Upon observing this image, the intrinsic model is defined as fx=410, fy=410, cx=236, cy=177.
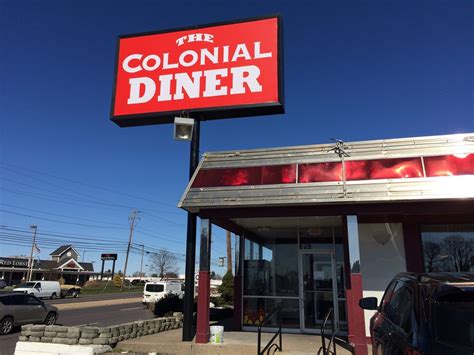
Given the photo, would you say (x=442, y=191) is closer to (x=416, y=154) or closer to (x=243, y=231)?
(x=416, y=154)

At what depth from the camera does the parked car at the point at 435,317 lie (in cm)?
355

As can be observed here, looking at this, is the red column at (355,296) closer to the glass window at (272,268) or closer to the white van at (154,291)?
the glass window at (272,268)

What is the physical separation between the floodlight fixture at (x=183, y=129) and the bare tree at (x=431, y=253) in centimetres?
705

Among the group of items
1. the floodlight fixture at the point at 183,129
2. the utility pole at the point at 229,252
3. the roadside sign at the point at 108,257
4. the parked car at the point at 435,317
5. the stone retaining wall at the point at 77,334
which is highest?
the roadside sign at the point at 108,257

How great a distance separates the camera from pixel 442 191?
353 inches

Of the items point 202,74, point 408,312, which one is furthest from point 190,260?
point 408,312

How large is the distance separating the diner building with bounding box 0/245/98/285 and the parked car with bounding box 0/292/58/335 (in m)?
59.6

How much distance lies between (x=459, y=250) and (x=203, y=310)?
22.8 feet

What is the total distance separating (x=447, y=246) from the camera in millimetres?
10945

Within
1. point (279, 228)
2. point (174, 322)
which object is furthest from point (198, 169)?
point (174, 322)

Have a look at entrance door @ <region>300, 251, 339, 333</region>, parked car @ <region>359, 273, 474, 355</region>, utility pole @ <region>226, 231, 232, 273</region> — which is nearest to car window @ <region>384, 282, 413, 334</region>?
parked car @ <region>359, 273, 474, 355</region>

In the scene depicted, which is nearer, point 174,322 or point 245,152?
point 245,152

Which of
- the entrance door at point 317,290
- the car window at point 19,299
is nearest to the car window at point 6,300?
the car window at point 19,299

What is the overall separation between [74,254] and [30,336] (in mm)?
86568
